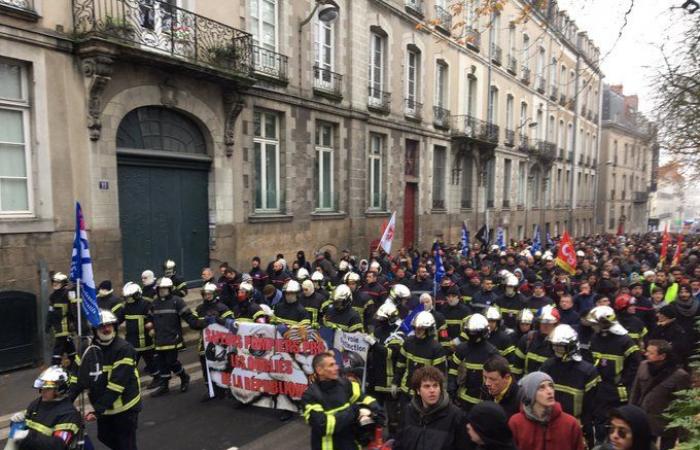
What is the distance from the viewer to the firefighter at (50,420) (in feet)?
12.8

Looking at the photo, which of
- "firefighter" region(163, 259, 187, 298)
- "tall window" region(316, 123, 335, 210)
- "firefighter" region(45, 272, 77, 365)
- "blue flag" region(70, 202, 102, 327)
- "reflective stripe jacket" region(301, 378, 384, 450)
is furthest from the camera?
"tall window" region(316, 123, 335, 210)

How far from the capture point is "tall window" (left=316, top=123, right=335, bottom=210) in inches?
629

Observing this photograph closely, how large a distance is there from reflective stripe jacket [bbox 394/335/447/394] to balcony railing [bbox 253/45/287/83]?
9.86m

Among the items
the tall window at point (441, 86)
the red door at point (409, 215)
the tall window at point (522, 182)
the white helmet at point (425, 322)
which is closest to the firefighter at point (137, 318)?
the white helmet at point (425, 322)

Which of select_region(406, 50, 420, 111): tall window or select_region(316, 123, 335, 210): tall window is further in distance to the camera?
select_region(406, 50, 420, 111): tall window

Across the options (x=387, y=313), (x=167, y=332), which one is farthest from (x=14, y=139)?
(x=387, y=313)

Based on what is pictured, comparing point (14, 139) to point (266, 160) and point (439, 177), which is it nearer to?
point (266, 160)

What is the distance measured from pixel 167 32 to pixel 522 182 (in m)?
26.8

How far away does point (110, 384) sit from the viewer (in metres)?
4.72

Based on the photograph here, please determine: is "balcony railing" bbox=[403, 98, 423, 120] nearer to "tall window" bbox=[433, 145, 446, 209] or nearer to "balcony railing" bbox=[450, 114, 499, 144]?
"tall window" bbox=[433, 145, 446, 209]

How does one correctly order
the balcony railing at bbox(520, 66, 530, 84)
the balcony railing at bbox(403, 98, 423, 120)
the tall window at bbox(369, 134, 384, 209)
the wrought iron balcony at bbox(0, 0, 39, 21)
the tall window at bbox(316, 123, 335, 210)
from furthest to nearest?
the balcony railing at bbox(520, 66, 530, 84)
the balcony railing at bbox(403, 98, 423, 120)
the tall window at bbox(369, 134, 384, 209)
the tall window at bbox(316, 123, 335, 210)
the wrought iron balcony at bbox(0, 0, 39, 21)

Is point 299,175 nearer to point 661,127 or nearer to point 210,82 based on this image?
point 210,82

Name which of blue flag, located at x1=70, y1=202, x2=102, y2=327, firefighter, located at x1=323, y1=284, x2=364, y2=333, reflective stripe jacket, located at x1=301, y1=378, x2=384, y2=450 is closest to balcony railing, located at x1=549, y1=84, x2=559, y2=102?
firefighter, located at x1=323, y1=284, x2=364, y2=333

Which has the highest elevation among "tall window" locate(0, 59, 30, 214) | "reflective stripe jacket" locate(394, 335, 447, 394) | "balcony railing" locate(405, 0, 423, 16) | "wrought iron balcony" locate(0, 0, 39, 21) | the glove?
"balcony railing" locate(405, 0, 423, 16)
